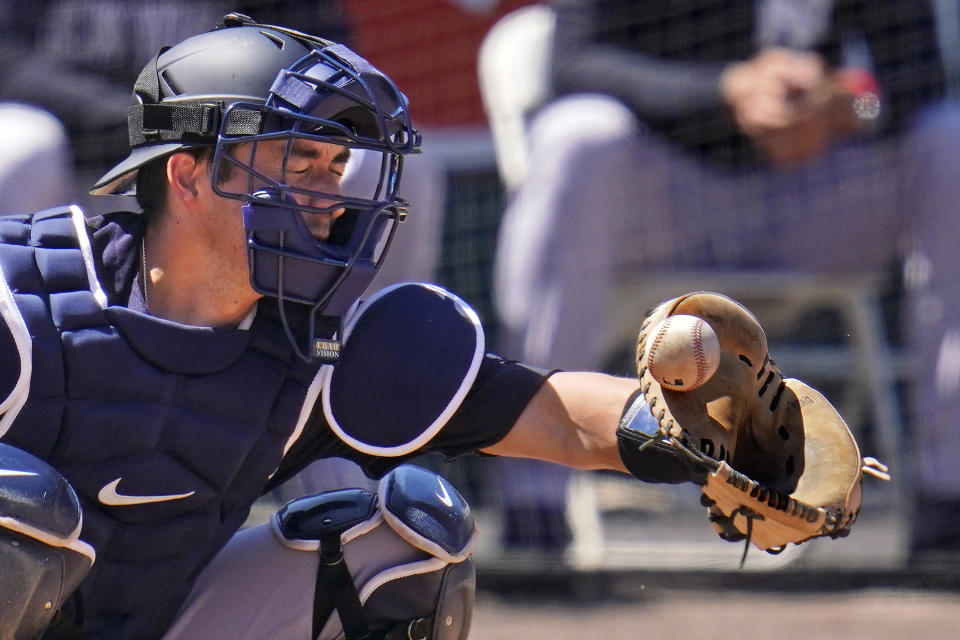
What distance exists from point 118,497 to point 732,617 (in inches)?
76.2

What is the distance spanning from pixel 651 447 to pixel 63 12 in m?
3.02

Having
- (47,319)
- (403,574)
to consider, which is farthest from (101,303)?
(403,574)

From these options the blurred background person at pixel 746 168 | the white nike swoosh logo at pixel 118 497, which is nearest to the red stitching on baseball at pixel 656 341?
the white nike swoosh logo at pixel 118 497

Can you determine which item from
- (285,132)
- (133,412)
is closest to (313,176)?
(285,132)

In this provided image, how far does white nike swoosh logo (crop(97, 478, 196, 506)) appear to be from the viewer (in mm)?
2105

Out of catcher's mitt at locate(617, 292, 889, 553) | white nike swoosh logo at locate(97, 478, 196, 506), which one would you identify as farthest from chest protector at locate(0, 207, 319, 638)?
catcher's mitt at locate(617, 292, 889, 553)

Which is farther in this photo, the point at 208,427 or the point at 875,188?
the point at 875,188

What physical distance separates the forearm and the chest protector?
1.08 ft

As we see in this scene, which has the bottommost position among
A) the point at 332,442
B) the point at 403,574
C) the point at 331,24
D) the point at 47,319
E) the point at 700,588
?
the point at 700,588

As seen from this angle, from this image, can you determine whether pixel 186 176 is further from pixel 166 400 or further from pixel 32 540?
pixel 32 540

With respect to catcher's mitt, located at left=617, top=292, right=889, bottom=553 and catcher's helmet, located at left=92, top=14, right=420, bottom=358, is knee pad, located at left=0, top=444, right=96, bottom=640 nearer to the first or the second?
catcher's helmet, located at left=92, top=14, right=420, bottom=358

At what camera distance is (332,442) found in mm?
2316

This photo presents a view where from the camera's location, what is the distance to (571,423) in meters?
2.24

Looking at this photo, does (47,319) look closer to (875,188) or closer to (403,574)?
(403,574)
